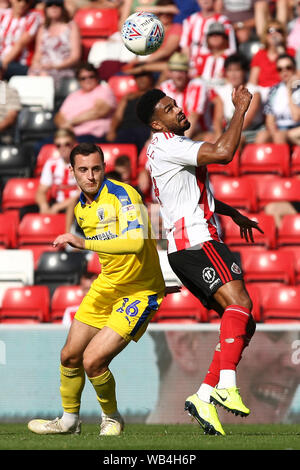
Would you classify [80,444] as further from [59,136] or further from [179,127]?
[59,136]

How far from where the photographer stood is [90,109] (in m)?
12.8

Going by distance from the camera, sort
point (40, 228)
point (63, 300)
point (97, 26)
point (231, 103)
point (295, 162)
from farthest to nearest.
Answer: point (97, 26) < point (231, 103) < point (295, 162) < point (40, 228) < point (63, 300)

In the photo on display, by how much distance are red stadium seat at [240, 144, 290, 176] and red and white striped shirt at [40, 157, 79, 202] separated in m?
2.16

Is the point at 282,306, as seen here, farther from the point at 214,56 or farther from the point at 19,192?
the point at 214,56

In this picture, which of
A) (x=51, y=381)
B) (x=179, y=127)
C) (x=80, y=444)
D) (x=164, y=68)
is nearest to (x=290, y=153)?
(x=164, y=68)

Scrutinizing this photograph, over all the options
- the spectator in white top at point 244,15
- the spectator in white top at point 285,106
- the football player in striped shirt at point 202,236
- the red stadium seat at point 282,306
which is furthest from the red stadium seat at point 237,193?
the football player in striped shirt at point 202,236

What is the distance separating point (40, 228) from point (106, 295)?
4.97 metres

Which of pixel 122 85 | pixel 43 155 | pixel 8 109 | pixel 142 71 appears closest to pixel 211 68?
pixel 142 71

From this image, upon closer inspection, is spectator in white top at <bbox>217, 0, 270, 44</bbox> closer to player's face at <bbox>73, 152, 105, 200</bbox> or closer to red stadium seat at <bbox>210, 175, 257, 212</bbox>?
red stadium seat at <bbox>210, 175, 257, 212</bbox>

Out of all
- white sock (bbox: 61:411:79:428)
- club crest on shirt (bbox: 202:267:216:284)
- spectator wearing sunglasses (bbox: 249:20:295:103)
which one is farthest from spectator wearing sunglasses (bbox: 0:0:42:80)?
club crest on shirt (bbox: 202:267:216:284)

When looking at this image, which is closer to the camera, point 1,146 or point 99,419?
point 99,419

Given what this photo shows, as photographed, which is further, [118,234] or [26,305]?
[26,305]

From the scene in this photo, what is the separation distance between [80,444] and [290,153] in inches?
279

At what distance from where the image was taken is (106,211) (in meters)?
6.75
